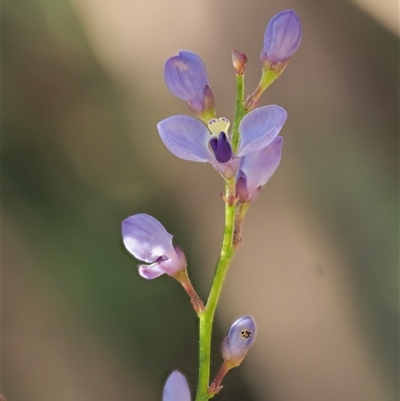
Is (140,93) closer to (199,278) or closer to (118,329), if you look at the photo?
(199,278)

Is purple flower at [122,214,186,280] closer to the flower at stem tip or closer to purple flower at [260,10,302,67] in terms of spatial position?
the flower at stem tip

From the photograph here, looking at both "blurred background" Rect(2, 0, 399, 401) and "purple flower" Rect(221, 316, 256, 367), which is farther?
"blurred background" Rect(2, 0, 399, 401)

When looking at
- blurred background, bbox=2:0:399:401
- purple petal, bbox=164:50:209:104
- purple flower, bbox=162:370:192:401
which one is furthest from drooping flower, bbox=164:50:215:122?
blurred background, bbox=2:0:399:401

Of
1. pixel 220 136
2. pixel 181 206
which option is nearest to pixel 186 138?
pixel 220 136

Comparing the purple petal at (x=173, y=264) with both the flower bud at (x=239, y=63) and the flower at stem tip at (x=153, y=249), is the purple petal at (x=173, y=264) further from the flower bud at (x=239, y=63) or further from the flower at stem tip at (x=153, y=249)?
the flower bud at (x=239, y=63)

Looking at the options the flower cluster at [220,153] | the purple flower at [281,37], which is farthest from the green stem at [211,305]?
the purple flower at [281,37]

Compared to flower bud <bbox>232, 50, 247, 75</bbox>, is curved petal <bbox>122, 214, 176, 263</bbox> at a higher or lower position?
lower

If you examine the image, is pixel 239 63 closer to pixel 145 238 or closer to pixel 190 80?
pixel 190 80

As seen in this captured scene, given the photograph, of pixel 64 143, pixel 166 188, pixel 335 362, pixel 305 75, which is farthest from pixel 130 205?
pixel 335 362
